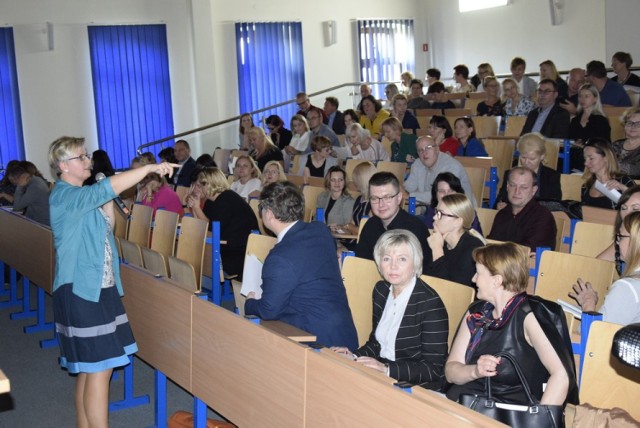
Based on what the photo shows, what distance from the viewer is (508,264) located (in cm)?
286

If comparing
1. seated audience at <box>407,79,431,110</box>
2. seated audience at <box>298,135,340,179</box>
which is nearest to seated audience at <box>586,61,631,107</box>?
seated audience at <box>407,79,431,110</box>

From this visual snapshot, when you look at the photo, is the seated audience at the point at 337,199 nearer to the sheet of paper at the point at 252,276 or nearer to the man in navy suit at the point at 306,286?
the sheet of paper at the point at 252,276

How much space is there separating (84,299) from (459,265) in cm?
178

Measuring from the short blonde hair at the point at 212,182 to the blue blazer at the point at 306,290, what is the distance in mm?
2768

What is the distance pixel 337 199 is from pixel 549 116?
2.91 metres

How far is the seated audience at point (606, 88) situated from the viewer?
28.3 feet

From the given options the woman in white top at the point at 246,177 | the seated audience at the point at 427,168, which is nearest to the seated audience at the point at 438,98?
the woman in white top at the point at 246,177

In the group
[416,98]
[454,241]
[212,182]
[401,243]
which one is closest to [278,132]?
[416,98]

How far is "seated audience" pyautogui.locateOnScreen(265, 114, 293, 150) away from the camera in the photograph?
10.7 metres

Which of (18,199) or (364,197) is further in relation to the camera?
(18,199)

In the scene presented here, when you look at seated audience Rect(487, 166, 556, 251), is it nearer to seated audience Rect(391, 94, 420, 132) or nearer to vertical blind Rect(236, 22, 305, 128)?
seated audience Rect(391, 94, 420, 132)

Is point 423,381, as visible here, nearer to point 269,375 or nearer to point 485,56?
point 269,375

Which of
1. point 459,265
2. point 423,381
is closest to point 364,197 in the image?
point 459,265

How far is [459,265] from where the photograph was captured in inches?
153
